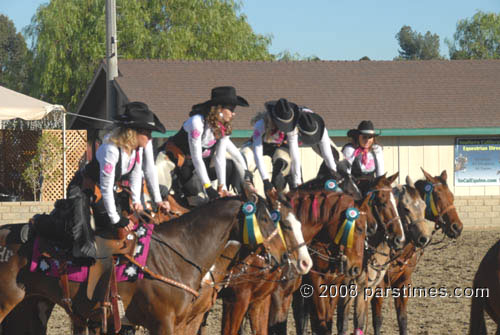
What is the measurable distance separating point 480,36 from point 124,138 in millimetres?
51896

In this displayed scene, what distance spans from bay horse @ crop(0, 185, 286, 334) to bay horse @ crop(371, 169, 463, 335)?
3.17 meters

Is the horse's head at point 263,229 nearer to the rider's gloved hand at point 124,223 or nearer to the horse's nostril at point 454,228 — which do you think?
the rider's gloved hand at point 124,223

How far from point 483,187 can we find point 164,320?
18.8m

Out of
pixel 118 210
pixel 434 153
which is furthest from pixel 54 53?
pixel 118 210

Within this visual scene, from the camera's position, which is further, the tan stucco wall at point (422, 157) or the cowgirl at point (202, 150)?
the tan stucco wall at point (422, 157)

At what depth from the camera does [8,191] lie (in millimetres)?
21828

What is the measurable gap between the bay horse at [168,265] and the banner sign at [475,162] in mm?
17757

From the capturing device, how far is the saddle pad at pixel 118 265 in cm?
600

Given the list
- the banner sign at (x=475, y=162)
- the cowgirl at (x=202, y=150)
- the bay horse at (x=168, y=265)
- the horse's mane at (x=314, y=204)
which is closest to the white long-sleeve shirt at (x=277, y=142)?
the cowgirl at (x=202, y=150)

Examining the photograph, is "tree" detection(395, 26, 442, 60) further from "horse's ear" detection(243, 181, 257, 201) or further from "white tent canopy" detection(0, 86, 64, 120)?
"horse's ear" detection(243, 181, 257, 201)

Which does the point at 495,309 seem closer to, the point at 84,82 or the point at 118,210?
the point at 118,210

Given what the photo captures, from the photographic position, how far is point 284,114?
8141mm

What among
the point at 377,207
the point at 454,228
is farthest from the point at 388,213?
the point at 454,228

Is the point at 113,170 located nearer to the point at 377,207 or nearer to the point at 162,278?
the point at 162,278
